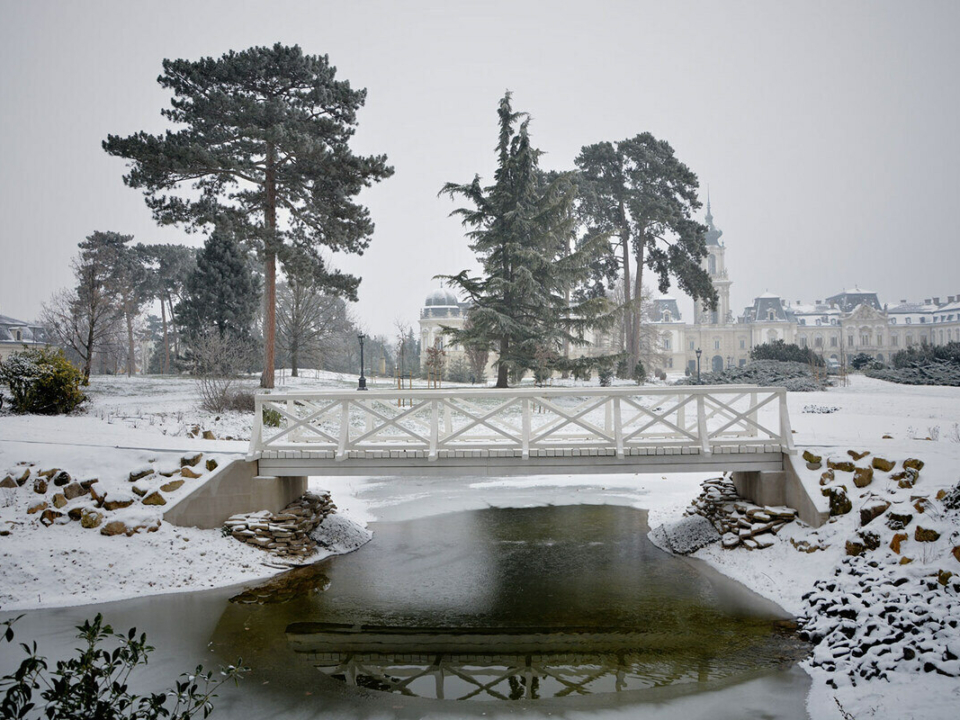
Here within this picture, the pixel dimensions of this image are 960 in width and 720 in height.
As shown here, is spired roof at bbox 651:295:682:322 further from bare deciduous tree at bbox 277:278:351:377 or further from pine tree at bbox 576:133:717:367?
bare deciduous tree at bbox 277:278:351:377

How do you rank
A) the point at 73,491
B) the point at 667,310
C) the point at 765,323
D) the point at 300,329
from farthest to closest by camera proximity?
1. the point at 667,310
2. the point at 765,323
3. the point at 300,329
4. the point at 73,491

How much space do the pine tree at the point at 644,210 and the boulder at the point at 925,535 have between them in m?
24.2

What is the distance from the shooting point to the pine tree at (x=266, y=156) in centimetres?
2059

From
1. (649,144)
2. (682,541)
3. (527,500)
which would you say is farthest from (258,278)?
(682,541)

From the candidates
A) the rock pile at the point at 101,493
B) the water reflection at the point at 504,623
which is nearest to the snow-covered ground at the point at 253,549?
the rock pile at the point at 101,493

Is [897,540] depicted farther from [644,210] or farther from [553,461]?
[644,210]

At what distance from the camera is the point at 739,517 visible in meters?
10.8

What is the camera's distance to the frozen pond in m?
5.99

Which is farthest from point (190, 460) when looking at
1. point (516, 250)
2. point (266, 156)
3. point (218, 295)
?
point (218, 295)

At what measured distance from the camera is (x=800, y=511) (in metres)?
10.0

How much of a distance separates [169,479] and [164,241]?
37.1 metres

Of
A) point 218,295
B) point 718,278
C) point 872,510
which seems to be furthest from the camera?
point 718,278

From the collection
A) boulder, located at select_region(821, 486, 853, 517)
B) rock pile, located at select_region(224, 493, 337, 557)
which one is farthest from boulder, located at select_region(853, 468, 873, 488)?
rock pile, located at select_region(224, 493, 337, 557)

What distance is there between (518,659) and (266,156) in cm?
2026
